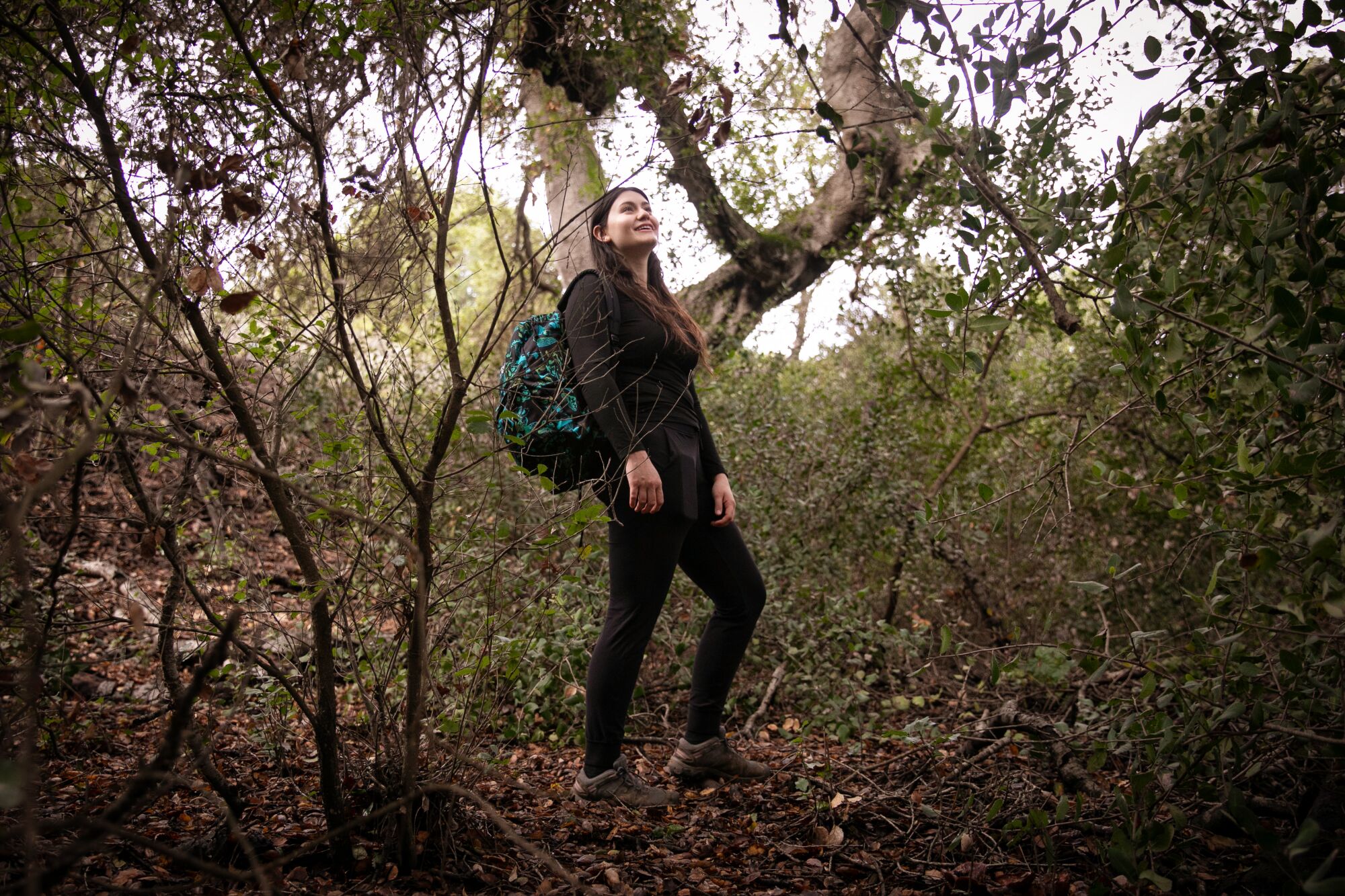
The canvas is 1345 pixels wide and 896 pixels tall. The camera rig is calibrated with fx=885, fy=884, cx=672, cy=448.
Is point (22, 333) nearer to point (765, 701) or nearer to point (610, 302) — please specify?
point (610, 302)

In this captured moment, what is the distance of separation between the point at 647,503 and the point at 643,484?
6 cm

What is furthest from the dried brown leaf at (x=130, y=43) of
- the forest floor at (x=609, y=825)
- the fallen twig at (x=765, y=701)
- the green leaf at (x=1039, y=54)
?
the fallen twig at (x=765, y=701)

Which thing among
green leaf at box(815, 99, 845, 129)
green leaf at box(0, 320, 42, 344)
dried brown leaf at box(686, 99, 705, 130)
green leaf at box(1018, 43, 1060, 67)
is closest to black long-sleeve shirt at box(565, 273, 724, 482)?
dried brown leaf at box(686, 99, 705, 130)

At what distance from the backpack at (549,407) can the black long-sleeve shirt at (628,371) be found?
4cm

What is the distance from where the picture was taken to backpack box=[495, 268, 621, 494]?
2641 millimetres

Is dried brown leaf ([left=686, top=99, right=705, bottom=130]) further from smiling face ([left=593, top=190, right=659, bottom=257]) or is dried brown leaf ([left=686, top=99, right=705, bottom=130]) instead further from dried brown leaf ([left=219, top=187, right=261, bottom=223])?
dried brown leaf ([left=219, top=187, right=261, bottom=223])

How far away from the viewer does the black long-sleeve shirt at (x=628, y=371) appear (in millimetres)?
2688

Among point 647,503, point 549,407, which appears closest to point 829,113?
Result: point 549,407

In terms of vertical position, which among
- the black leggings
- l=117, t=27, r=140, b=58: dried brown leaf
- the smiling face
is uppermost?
l=117, t=27, r=140, b=58: dried brown leaf

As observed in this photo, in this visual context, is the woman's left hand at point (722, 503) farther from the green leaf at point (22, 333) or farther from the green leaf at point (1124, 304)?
the green leaf at point (22, 333)

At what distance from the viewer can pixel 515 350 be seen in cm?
278

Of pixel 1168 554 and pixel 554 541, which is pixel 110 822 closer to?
pixel 554 541

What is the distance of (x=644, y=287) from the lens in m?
3.06

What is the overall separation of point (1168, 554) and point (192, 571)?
5.00 m
